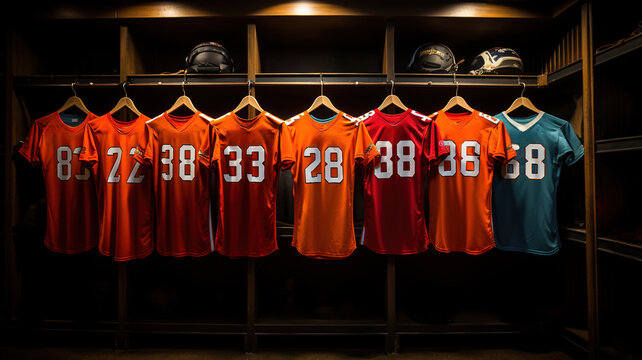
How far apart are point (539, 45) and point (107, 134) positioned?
3.59 m

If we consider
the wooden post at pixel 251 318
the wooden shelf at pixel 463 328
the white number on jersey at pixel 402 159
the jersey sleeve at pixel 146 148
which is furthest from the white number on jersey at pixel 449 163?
the jersey sleeve at pixel 146 148

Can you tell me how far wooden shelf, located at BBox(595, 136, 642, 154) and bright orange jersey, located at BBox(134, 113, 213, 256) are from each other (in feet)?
8.40

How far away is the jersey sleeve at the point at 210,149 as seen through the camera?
2092 mm

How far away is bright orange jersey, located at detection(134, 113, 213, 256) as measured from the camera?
84.2 inches

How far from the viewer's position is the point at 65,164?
2.22 m

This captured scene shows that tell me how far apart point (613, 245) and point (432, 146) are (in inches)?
46.4

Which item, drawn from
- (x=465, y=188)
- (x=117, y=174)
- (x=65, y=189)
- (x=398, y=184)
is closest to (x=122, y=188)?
(x=117, y=174)

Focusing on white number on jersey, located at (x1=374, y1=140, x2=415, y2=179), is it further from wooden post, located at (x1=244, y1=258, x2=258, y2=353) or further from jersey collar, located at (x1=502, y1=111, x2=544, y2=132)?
wooden post, located at (x1=244, y1=258, x2=258, y2=353)

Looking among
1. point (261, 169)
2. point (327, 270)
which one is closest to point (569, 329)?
point (327, 270)

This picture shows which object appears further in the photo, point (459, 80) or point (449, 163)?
point (459, 80)

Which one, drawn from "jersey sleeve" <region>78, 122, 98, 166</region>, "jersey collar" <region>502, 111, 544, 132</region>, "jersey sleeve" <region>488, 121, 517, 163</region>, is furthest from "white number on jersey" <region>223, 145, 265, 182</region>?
"jersey collar" <region>502, 111, 544, 132</region>

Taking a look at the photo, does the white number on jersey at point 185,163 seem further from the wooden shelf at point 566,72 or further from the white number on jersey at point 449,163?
the wooden shelf at point 566,72

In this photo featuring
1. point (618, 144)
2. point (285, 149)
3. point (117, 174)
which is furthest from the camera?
point (117, 174)

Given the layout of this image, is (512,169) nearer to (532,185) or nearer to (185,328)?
(532,185)
